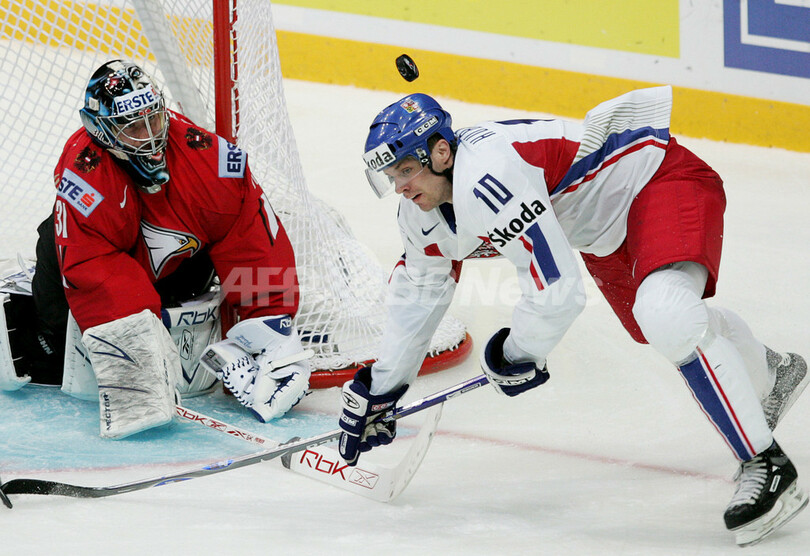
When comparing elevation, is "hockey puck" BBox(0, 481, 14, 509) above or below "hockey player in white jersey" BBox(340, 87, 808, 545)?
below

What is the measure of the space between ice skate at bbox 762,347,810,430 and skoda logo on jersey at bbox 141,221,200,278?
1529 mm

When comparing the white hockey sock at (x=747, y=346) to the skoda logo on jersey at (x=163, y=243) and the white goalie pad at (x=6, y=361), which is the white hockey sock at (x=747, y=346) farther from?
the white goalie pad at (x=6, y=361)

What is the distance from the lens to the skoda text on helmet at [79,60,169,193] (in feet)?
8.87

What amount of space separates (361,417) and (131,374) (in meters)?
0.71

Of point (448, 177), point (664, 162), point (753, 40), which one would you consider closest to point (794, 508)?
point (664, 162)

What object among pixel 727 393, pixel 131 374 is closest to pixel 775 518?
pixel 727 393

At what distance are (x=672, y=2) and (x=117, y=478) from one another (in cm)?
365

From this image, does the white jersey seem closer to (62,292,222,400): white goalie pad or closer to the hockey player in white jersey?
the hockey player in white jersey

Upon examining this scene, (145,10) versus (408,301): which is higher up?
(145,10)

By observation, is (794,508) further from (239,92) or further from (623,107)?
(239,92)

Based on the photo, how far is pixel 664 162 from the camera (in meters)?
2.32

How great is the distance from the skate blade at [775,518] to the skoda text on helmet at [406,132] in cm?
94

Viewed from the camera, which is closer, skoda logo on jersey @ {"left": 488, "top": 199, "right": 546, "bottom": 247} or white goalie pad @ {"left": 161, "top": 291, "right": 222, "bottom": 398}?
skoda logo on jersey @ {"left": 488, "top": 199, "right": 546, "bottom": 247}

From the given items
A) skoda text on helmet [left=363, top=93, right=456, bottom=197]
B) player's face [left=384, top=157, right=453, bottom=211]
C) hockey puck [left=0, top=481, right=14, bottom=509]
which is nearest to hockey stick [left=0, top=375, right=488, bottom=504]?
hockey puck [left=0, top=481, right=14, bottom=509]
